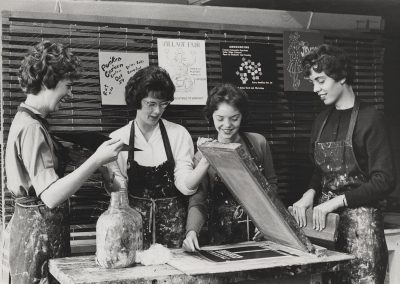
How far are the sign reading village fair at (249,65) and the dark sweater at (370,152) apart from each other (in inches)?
38.4

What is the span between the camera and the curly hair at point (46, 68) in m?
2.96

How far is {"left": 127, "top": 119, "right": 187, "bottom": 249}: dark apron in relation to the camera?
3645 mm

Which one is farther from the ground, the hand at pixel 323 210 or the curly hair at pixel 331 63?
the curly hair at pixel 331 63

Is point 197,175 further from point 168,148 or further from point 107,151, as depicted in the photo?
point 107,151

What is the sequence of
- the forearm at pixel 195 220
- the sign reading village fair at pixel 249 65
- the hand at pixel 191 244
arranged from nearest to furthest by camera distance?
the hand at pixel 191 244, the forearm at pixel 195 220, the sign reading village fair at pixel 249 65

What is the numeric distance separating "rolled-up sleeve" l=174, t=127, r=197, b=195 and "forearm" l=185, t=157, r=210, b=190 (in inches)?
1.5

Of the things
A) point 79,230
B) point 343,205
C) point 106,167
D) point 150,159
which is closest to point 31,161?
point 106,167

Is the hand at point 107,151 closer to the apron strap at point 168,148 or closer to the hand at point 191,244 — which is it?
the hand at point 191,244

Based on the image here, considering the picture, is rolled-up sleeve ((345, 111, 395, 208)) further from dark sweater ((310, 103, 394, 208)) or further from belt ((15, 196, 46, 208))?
belt ((15, 196, 46, 208))

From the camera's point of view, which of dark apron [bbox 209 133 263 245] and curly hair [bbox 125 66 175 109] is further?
dark apron [bbox 209 133 263 245]

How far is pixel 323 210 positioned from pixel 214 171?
0.78 m

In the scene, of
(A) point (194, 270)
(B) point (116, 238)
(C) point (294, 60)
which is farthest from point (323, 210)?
(C) point (294, 60)

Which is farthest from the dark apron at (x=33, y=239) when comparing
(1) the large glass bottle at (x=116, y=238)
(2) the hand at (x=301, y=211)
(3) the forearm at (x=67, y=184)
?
(2) the hand at (x=301, y=211)

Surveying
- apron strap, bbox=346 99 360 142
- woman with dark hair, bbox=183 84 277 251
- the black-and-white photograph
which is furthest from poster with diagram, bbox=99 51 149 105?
apron strap, bbox=346 99 360 142
